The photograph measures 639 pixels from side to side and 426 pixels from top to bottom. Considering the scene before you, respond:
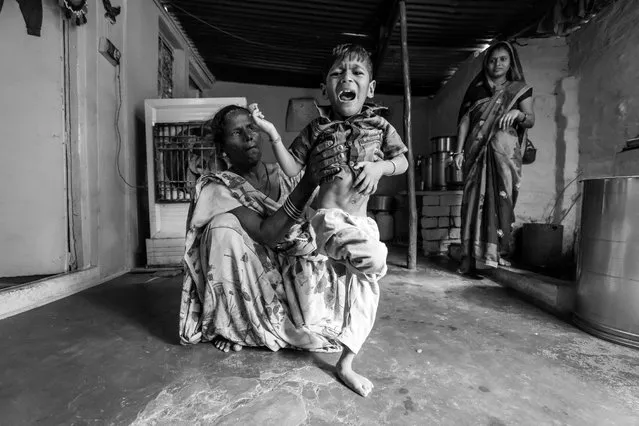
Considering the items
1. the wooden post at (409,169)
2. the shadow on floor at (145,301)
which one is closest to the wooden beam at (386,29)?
the wooden post at (409,169)

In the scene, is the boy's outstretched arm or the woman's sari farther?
the woman's sari

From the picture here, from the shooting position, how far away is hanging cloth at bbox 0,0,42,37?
254cm

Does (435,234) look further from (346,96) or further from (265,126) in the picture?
(265,126)

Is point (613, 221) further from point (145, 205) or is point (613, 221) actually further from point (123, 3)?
point (123, 3)

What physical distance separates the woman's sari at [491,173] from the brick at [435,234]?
4.72ft

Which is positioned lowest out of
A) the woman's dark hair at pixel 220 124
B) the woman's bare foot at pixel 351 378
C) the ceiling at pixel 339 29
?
the woman's bare foot at pixel 351 378

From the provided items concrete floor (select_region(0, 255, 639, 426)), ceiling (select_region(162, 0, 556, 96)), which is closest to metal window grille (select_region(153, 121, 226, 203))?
concrete floor (select_region(0, 255, 639, 426))

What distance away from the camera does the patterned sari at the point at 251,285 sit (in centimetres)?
166

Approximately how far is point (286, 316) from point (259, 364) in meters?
0.28

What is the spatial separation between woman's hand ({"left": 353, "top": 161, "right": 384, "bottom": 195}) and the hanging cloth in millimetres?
3028

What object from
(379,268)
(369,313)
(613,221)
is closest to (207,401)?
(369,313)

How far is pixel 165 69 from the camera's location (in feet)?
16.0

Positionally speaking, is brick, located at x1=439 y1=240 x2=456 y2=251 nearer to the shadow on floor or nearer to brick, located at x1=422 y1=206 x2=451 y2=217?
brick, located at x1=422 y1=206 x2=451 y2=217

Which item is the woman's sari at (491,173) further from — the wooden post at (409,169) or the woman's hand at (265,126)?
the woman's hand at (265,126)
